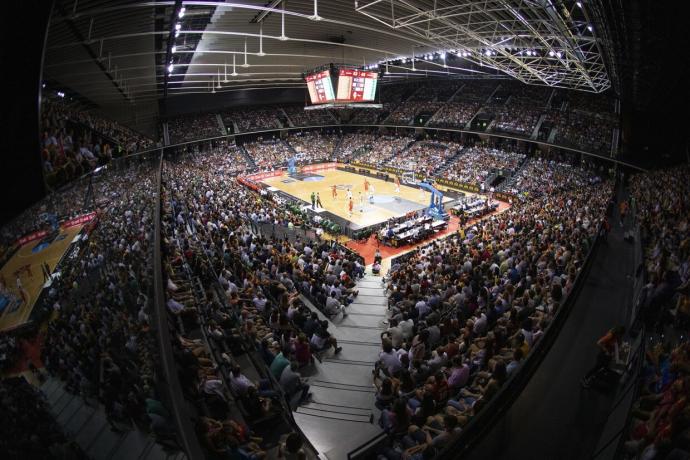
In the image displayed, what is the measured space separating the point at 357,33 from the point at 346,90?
3683mm

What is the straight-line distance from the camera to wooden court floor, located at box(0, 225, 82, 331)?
10.3 ft

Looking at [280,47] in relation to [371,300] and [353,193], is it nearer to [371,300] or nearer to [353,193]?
[353,193]

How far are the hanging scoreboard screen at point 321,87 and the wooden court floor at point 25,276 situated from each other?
78.1 ft

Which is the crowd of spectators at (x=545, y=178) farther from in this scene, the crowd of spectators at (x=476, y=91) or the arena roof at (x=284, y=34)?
the crowd of spectators at (x=476, y=91)

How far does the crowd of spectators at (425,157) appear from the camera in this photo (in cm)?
4147

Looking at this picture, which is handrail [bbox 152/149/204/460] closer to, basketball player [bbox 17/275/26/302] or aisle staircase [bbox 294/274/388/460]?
basketball player [bbox 17/275/26/302]

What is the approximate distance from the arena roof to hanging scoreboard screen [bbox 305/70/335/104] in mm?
2348

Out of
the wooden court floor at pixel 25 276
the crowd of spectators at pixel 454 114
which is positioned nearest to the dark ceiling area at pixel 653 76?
the wooden court floor at pixel 25 276

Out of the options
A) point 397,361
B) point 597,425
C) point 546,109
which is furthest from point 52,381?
point 546,109

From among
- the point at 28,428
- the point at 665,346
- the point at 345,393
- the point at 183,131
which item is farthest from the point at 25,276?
the point at 183,131

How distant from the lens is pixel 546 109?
128 ft

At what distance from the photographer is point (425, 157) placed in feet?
143

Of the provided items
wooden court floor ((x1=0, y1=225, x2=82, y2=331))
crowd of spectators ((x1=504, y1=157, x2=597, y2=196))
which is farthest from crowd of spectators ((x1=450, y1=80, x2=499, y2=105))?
wooden court floor ((x1=0, y1=225, x2=82, y2=331))

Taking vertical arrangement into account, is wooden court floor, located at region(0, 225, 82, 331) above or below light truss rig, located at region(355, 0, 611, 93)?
below
